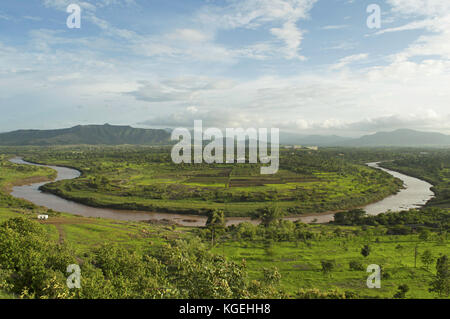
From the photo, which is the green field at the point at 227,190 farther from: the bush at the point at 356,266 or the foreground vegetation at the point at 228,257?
the bush at the point at 356,266

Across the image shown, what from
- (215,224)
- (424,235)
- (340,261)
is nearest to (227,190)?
(215,224)

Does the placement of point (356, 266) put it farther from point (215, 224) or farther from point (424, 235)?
point (215, 224)

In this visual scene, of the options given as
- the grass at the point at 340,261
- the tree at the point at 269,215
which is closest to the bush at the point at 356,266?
the grass at the point at 340,261

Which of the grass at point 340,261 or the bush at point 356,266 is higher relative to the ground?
the bush at point 356,266

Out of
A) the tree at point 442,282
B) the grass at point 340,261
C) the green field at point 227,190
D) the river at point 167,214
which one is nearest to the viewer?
the tree at point 442,282

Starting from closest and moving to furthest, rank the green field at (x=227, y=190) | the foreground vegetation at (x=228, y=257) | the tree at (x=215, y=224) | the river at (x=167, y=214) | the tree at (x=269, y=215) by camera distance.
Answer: the foreground vegetation at (x=228, y=257) < the tree at (x=215, y=224) < the tree at (x=269, y=215) < the river at (x=167, y=214) < the green field at (x=227, y=190)

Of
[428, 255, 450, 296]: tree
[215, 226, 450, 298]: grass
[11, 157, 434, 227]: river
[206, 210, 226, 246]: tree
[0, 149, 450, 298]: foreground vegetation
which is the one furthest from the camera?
[11, 157, 434, 227]: river

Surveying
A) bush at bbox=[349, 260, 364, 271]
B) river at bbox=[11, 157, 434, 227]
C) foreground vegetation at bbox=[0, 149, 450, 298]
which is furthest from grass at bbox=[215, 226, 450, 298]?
river at bbox=[11, 157, 434, 227]

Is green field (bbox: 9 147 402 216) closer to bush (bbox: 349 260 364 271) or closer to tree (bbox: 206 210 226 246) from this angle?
tree (bbox: 206 210 226 246)

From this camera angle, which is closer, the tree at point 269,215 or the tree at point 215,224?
the tree at point 215,224
